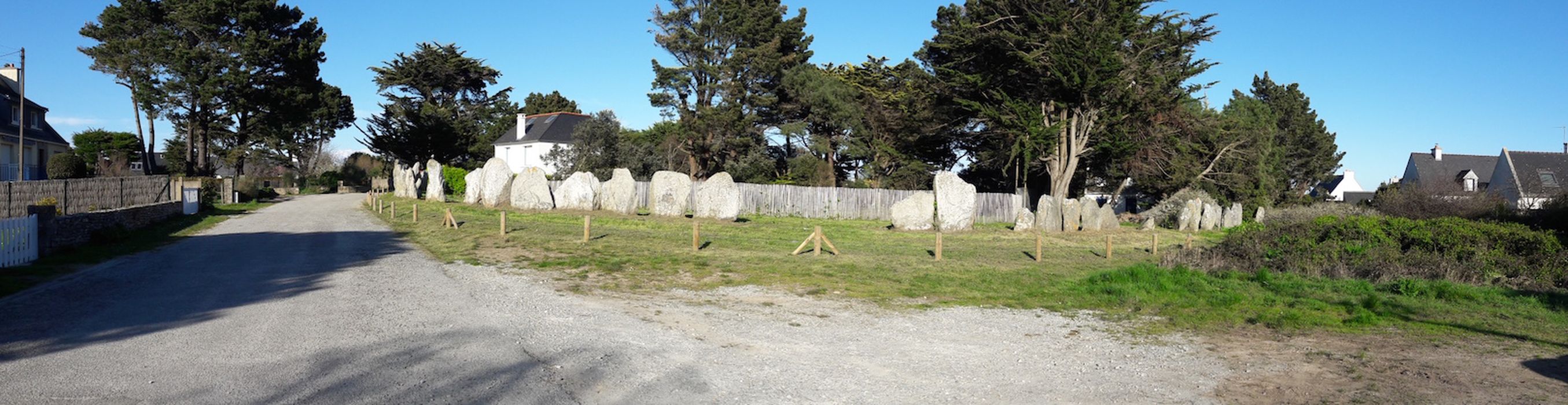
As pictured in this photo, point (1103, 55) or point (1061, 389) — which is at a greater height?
point (1103, 55)

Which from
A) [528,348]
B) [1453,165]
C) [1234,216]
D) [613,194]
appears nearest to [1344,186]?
[1453,165]

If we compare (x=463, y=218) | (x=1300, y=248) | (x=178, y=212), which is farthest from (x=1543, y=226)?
(x=178, y=212)

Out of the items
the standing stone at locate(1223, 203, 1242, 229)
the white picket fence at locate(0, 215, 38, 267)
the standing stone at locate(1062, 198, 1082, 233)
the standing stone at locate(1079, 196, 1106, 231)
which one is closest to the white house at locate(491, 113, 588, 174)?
the standing stone at locate(1062, 198, 1082, 233)

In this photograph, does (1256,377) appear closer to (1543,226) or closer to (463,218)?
(1543,226)

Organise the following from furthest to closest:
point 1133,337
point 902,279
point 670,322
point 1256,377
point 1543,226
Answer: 1. point 1543,226
2. point 902,279
3. point 670,322
4. point 1133,337
5. point 1256,377

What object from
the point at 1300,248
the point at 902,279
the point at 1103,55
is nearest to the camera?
the point at 902,279

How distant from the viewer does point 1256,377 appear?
24.5ft

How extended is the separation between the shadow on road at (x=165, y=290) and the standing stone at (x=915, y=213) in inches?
570

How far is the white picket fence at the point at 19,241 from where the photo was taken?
13.7 metres

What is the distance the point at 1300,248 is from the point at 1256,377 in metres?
10.4

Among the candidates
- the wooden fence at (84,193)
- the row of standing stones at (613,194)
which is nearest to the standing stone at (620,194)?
the row of standing stones at (613,194)

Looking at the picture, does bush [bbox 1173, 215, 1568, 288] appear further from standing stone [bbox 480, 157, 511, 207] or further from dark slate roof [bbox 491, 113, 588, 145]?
dark slate roof [bbox 491, 113, 588, 145]

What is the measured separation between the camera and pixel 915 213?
27.4m

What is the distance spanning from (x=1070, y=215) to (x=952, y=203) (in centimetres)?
512
